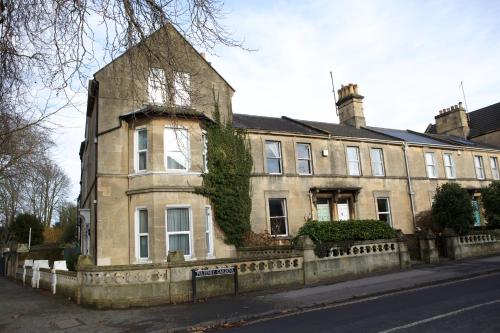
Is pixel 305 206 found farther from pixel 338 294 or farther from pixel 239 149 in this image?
pixel 338 294

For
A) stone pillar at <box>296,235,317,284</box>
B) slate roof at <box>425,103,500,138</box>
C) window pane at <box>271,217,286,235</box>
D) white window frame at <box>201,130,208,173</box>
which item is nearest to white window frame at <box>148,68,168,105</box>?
stone pillar at <box>296,235,317,284</box>

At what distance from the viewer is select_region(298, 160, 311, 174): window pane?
22141 mm

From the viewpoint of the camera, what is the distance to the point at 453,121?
3750 cm

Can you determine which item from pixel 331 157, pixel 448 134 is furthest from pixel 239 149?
pixel 448 134

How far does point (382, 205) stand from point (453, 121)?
1814 centimetres

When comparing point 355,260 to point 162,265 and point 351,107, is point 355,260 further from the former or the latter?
point 351,107

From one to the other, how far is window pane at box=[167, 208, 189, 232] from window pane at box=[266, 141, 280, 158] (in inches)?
249

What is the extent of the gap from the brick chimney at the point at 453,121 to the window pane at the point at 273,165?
23.7m

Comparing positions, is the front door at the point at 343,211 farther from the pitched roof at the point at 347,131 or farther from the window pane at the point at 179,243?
the window pane at the point at 179,243

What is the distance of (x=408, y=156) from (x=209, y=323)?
68.5 feet

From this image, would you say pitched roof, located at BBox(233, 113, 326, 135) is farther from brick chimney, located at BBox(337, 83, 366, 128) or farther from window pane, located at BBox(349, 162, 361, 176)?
brick chimney, located at BBox(337, 83, 366, 128)

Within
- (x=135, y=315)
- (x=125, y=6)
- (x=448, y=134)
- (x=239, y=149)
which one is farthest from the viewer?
(x=448, y=134)

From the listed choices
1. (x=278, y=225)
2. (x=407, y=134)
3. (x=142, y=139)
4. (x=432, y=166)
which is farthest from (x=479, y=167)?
(x=142, y=139)

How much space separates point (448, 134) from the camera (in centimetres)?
3775
